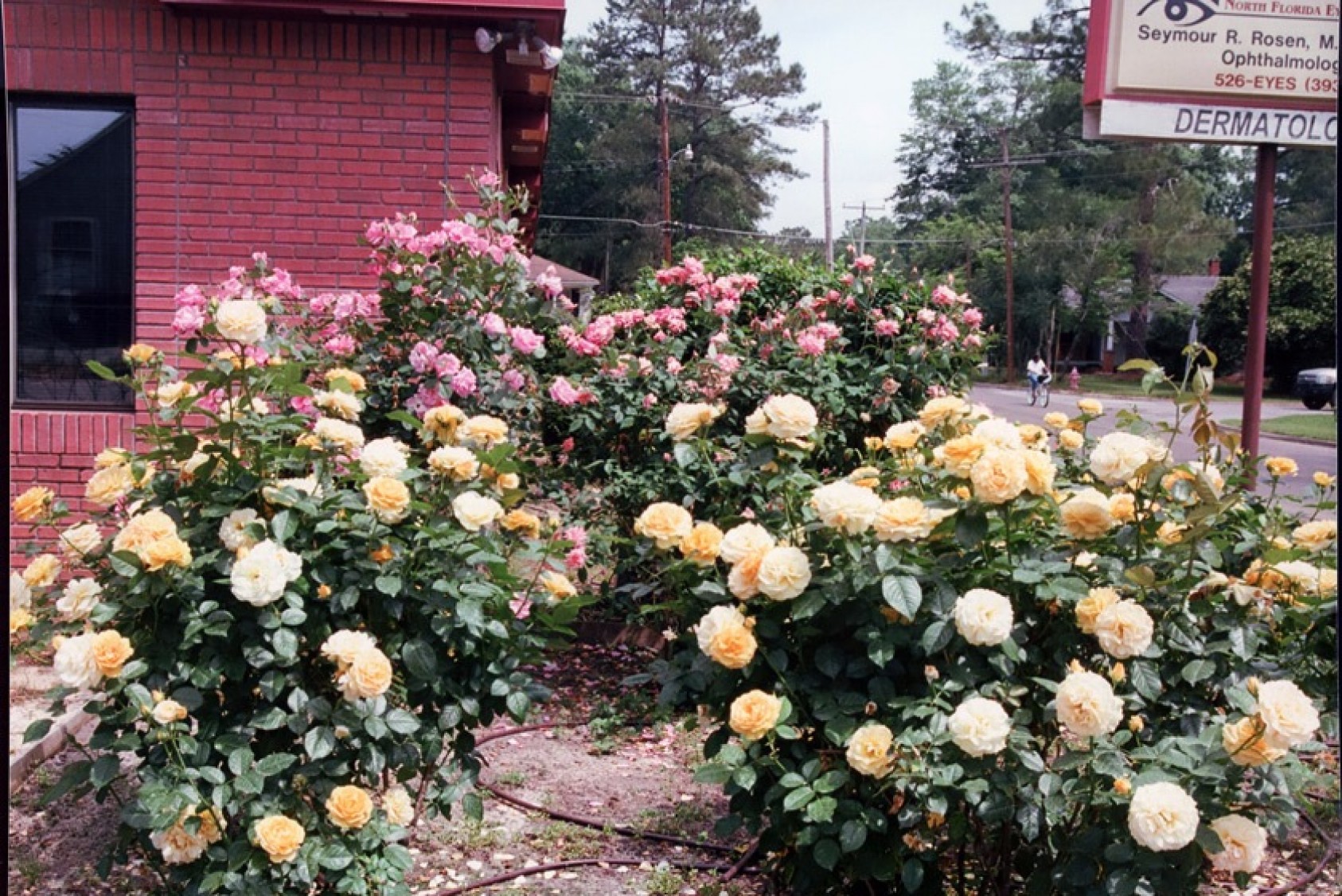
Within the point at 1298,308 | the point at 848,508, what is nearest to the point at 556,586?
the point at 848,508

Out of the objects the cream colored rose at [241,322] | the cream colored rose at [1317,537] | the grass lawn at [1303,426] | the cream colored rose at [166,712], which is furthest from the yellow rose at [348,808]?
the grass lawn at [1303,426]

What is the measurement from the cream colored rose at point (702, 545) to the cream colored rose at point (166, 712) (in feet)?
3.21

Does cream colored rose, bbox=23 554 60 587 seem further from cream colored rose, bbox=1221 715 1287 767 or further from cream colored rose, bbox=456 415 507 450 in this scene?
cream colored rose, bbox=1221 715 1287 767

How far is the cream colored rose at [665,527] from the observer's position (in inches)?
94.9

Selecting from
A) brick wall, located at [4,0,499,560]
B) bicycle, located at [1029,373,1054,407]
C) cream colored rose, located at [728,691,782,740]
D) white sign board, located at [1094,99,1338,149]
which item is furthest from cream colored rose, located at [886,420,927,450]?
bicycle, located at [1029,373,1054,407]

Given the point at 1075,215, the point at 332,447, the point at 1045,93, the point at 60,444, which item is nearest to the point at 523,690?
the point at 332,447

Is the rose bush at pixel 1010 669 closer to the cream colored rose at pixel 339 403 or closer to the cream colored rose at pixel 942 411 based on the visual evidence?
the cream colored rose at pixel 942 411

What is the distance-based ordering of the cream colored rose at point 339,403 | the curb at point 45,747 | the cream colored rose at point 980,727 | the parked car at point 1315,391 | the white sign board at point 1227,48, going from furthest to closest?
1. the parked car at point 1315,391
2. the white sign board at point 1227,48
3. the curb at point 45,747
4. the cream colored rose at point 339,403
5. the cream colored rose at point 980,727

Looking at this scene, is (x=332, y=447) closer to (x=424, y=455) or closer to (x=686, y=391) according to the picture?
(x=424, y=455)

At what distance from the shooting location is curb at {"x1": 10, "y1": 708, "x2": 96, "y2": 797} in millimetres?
3416

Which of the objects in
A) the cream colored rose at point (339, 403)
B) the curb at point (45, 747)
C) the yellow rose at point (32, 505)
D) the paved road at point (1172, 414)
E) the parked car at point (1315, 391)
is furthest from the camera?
the parked car at point (1315, 391)

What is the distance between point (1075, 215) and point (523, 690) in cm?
3574

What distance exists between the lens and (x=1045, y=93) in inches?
1001

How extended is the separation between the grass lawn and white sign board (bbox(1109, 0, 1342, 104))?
13.5ft
